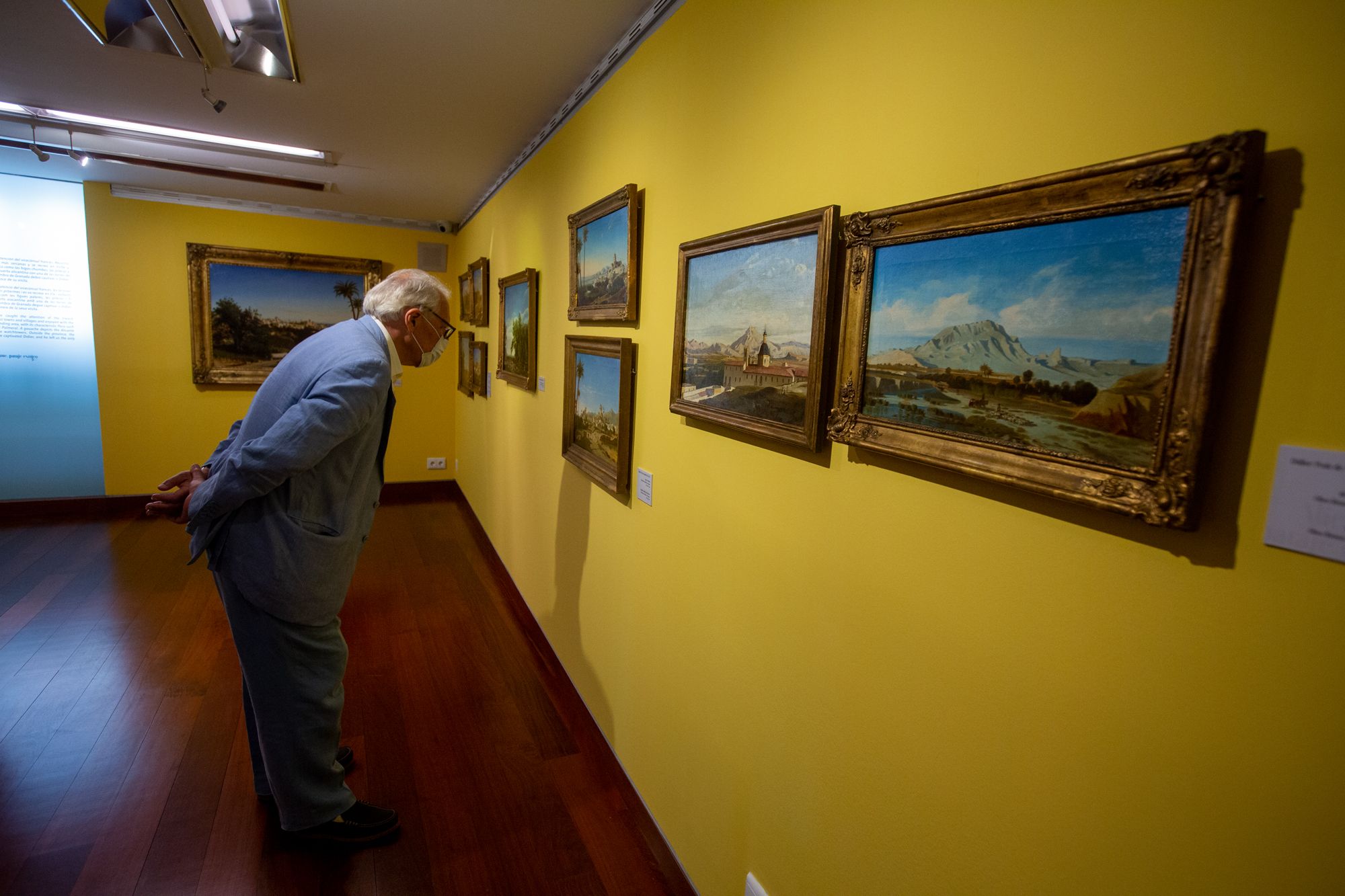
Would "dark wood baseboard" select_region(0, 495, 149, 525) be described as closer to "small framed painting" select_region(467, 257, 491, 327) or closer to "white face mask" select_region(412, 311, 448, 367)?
"small framed painting" select_region(467, 257, 491, 327)

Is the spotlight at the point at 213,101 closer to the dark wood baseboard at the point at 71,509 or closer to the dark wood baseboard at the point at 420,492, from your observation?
the dark wood baseboard at the point at 71,509

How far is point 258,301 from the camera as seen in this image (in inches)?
229

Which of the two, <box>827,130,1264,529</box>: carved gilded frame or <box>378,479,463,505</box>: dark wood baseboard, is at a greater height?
<box>827,130,1264,529</box>: carved gilded frame

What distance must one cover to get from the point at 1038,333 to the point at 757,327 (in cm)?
69

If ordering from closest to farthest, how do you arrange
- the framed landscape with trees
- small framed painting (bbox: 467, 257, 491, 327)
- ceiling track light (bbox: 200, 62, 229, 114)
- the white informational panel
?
ceiling track light (bbox: 200, 62, 229, 114), small framed painting (bbox: 467, 257, 491, 327), the white informational panel, the framed landscape with trees

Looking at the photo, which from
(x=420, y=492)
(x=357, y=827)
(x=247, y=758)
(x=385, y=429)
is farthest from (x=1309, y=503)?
(x=420, y=492)

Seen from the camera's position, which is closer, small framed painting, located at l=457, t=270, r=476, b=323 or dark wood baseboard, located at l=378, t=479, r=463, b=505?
small framed painting, located at l=457, t=270, r=476, b=323

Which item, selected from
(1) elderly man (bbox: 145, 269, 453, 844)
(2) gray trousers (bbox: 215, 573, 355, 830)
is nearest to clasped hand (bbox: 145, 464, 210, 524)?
(1) elderly man (bbox: 145, 269, 453, 844)

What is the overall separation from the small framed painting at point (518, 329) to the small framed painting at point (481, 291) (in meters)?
0.57

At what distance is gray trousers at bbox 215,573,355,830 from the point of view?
6.12 feet

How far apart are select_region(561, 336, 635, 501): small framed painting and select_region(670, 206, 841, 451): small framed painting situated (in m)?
0.40

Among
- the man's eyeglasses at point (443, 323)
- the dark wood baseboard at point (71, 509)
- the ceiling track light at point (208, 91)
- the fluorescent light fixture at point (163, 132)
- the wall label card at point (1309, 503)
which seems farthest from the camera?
the dark wood baseboard at point (71, 509)

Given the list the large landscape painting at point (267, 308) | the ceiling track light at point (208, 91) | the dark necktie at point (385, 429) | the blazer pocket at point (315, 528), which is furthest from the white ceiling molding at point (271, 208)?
the blazer pocket at point (315, 528)

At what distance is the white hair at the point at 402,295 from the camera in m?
2.13
